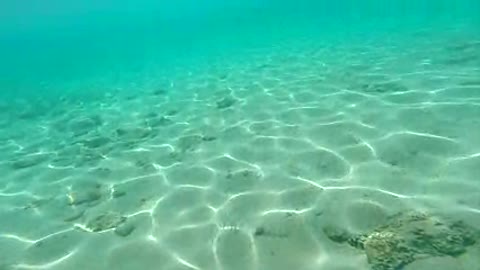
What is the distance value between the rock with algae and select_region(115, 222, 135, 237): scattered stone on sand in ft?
8.04

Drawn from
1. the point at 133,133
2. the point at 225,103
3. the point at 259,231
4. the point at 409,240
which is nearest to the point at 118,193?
the point at 259,231

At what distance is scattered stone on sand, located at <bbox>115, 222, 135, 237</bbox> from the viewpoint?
5223mm

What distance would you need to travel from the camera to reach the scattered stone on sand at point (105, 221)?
17.9ft

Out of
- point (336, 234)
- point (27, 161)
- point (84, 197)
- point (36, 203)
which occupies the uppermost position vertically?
point (336, 234)

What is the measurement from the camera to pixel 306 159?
249 inches

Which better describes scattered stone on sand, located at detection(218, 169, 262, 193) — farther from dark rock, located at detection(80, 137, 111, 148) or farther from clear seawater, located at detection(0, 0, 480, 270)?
dark rock, located at detection(80, 137, 111, 148)

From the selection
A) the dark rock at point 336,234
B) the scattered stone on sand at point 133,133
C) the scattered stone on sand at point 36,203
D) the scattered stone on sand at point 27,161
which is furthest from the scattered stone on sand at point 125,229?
the scattered stone on sand at point 27,161

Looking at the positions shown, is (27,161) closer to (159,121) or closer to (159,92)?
(159,121)

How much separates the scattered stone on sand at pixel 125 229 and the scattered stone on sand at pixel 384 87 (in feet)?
19.5

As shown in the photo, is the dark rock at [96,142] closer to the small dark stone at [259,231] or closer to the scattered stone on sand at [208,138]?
the scattered stone on sand at [208,138]

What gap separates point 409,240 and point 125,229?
3.31 metres

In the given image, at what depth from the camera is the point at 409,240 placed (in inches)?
166

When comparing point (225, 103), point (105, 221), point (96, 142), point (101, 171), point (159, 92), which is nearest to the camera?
point (105, 221)

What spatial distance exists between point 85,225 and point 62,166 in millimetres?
2786
